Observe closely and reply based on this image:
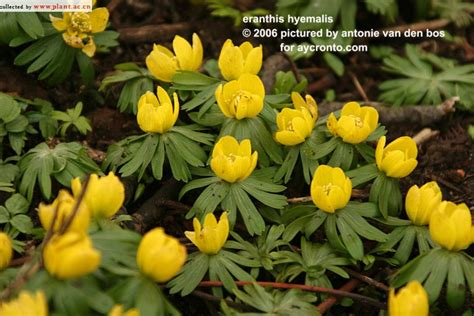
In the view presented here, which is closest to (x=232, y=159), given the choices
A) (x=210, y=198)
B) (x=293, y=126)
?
(x=210, y=198)

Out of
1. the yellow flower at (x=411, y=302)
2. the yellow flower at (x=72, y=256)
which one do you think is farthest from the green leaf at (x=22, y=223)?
the yellow flower at (x=411, y=302)

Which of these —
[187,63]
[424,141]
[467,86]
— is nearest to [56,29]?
[187,63]

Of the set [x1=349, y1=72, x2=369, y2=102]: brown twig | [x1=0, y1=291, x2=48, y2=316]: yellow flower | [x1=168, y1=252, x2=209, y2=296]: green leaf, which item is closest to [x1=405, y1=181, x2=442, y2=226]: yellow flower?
[x1=168, y1=252, x2=209, y2=296]: green leaf

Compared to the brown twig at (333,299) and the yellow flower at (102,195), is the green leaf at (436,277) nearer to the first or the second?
the brown twig at (333,299)

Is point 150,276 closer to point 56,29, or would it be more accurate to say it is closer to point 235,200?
point 235,200

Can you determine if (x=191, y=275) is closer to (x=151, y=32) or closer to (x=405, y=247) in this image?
(x=405, y=247)

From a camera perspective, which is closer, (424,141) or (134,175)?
(134,175)
